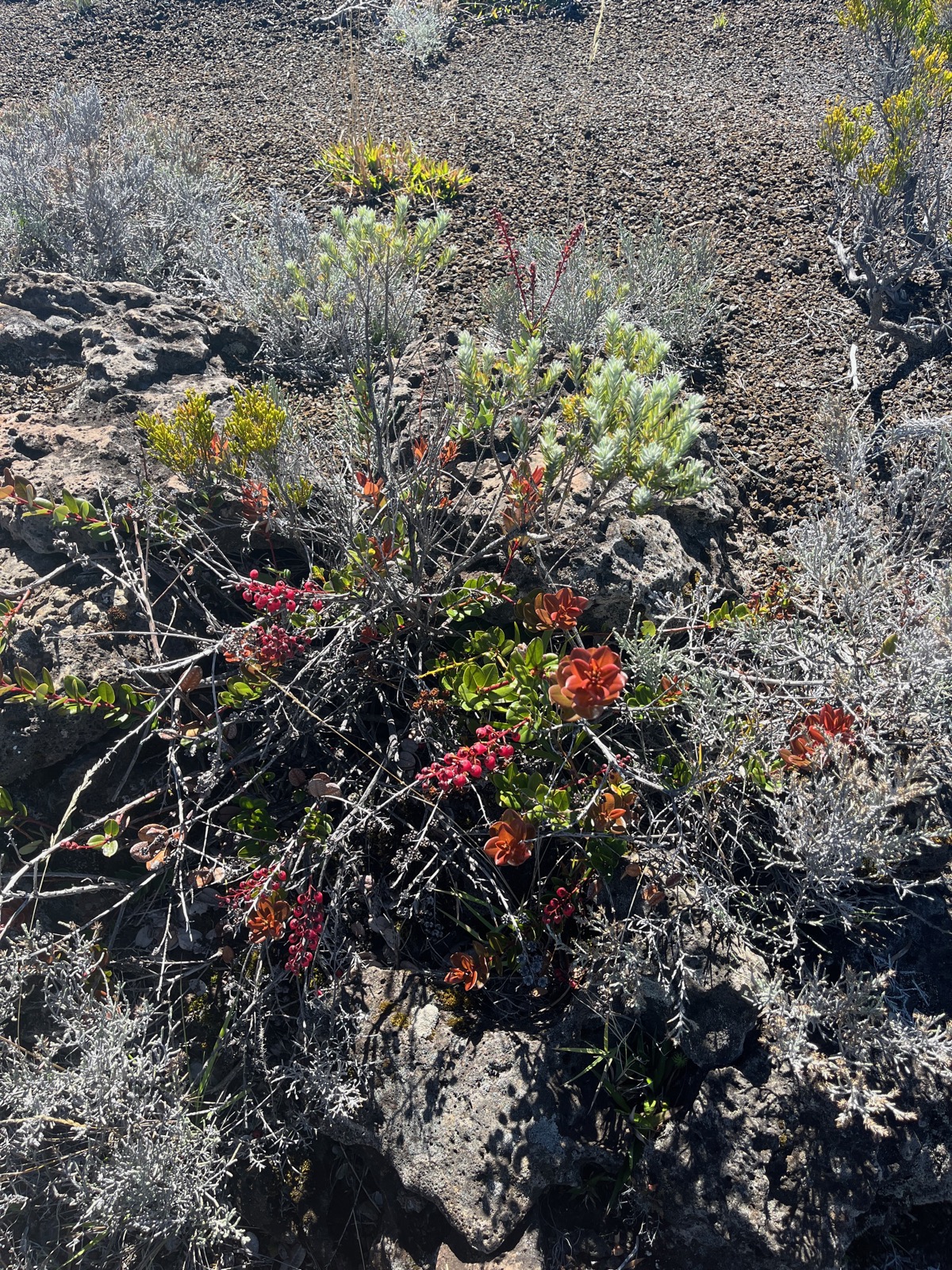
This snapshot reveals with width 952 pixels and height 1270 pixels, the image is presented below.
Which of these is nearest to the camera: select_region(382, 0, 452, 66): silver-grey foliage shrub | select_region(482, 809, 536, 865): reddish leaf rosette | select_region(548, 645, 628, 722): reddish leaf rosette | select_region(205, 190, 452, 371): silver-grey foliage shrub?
select_region(548, 645, 628, 722): reddish leaf rosette

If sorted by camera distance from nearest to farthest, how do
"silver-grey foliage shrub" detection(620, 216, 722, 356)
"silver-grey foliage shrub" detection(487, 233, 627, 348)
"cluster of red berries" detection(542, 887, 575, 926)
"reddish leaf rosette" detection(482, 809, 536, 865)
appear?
"reddish leaf rosette" detection(482, 809, 536, 865), "cluster of red berries" detection(542, 887, 575, 926), "silver-grey foliage shrub" detection(487, 233, 627, 348), "silver-grey foliage shrub" detection(620, 216, 722, 356)

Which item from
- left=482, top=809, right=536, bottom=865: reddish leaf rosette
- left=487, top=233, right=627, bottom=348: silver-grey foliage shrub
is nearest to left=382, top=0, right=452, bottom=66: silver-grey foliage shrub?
left=487, top=233, right=627, bottom=348: silver-grey foliage shrub

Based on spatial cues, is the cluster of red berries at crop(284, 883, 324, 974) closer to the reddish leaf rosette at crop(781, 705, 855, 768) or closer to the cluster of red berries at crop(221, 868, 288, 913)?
the cluster of red berries at crop(221, 868, 288, 913)

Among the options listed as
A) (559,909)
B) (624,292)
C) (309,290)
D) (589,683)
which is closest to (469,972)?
(559,909)

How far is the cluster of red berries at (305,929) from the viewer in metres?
2.07

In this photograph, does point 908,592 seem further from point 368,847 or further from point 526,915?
point 368,847

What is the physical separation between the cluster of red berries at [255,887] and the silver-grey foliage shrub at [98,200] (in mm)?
3459

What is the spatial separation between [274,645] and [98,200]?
11.4ft

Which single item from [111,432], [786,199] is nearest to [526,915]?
[111,432]

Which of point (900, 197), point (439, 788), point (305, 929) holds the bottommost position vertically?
point (305, 929)

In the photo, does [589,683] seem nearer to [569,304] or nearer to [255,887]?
[255,887]

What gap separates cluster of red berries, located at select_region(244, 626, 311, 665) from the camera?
2.25 meters

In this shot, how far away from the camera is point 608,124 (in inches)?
214

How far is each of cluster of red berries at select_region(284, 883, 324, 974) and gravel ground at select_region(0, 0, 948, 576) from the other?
6.98 feet
